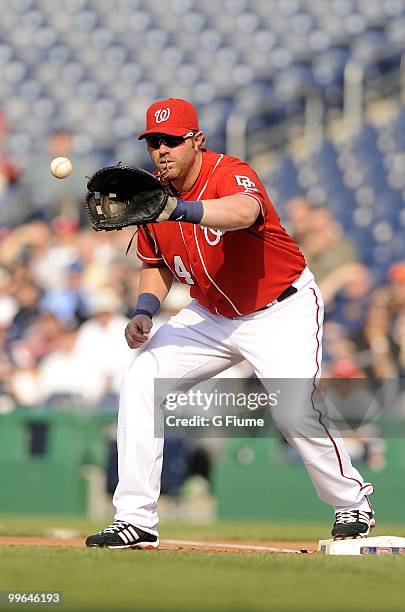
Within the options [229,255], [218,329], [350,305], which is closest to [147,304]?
[218,329]

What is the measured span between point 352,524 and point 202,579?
1412mm

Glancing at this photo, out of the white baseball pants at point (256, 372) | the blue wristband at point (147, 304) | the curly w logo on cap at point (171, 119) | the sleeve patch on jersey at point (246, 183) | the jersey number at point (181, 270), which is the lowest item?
the white baseball pants at point (256, 372)

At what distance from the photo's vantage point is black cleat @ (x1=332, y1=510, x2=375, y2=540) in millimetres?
4691

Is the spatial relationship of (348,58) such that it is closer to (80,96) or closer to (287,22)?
(287,22)

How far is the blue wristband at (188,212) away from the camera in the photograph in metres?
4.13

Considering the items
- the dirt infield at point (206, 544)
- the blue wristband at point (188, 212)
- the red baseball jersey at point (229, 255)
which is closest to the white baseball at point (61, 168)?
the red baseball jersey at point (229, 255)

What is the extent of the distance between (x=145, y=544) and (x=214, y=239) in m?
1.26

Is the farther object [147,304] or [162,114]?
[147,304]

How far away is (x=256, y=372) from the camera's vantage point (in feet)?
15.8

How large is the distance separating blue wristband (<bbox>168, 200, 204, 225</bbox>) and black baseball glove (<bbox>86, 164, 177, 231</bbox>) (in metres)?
0.02

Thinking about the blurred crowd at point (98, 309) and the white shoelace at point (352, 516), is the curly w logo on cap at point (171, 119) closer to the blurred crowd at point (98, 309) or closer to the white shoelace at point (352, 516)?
the white shoelace at point (352, 516)

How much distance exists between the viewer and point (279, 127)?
14.2 meters

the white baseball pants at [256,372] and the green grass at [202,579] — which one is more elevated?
the white baseball pants at [256,372]

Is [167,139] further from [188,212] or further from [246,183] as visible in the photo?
[188,212]
